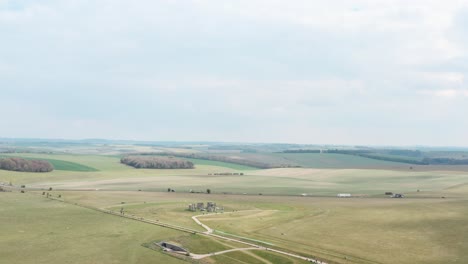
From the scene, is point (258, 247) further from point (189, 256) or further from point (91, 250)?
point (91, 250)

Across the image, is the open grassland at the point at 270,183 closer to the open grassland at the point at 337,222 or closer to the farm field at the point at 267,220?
the farm field at the point at 267,220

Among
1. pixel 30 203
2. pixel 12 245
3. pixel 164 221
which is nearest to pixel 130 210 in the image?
pixel 164 221

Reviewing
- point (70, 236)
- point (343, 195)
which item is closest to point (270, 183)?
point (343, 195)

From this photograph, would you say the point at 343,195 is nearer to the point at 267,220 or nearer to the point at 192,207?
the point at 267,220

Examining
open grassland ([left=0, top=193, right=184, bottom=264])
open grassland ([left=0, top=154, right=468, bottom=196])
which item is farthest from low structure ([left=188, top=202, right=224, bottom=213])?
open grassland ([left=0, top=154, right=468, bottom=196])

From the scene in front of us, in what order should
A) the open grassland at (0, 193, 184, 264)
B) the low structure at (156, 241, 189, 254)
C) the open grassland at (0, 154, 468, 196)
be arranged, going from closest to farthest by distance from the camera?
1. the open grassland at (0, 193, 184, 264)
2. the low structure at (156, 241, 189, 254)
3. the open grassland at (0, 154, 468, 196)

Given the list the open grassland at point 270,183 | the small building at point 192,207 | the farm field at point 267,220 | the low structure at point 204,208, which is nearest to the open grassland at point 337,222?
the farm field at point 267,220

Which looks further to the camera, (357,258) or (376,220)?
(376,220)

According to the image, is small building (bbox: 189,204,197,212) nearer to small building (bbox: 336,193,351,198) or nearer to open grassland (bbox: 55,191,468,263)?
open grassland (bbox: 55,191,468,263)
